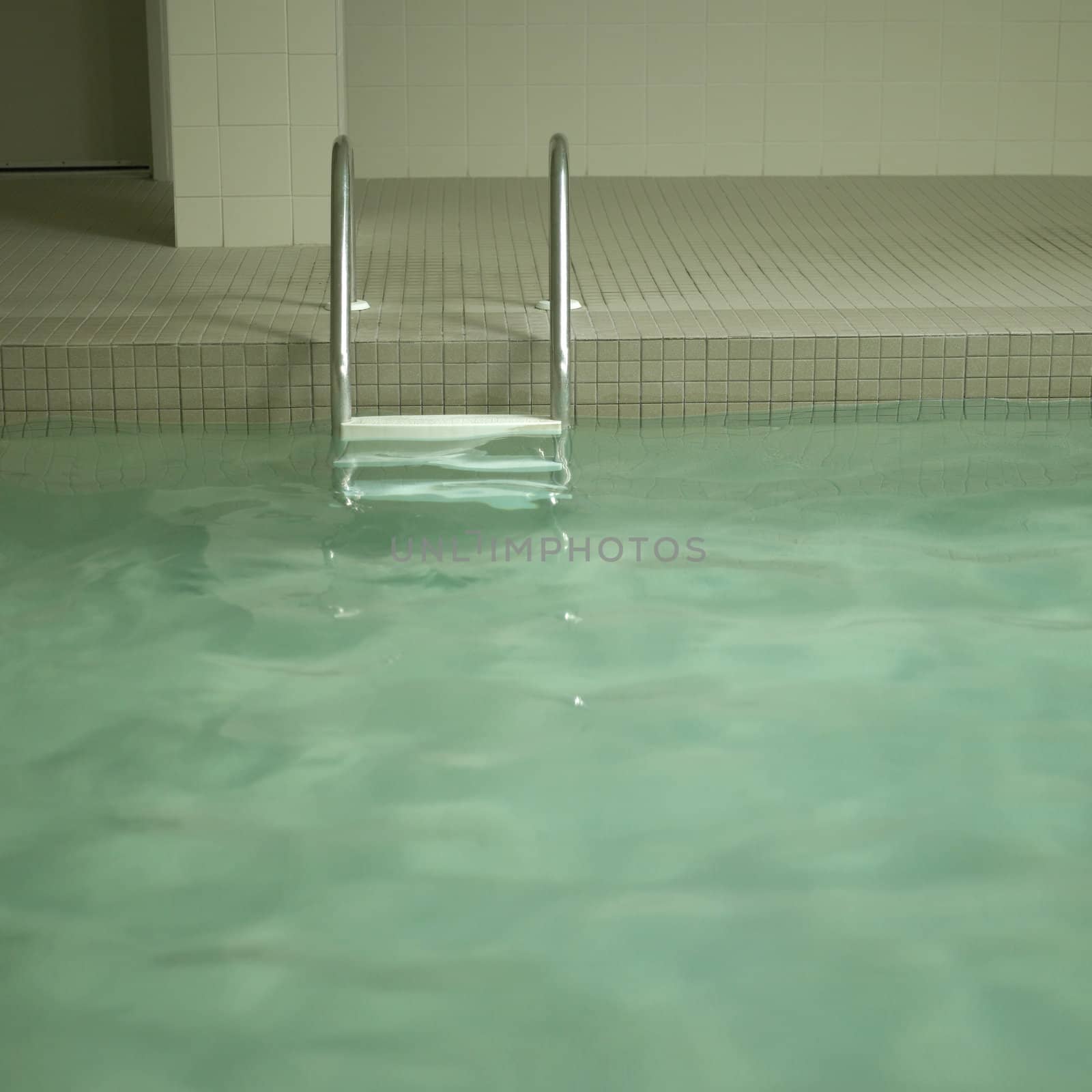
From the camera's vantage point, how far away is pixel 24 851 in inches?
79.8

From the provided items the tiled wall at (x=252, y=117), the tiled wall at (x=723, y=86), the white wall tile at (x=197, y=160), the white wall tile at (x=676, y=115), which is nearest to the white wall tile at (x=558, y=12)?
the tiled wall at (x=723, y=86)

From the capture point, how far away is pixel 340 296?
360 cm

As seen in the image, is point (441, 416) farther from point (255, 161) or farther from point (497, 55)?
point (497, 55)

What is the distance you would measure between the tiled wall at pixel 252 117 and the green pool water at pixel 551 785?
5.53 ft

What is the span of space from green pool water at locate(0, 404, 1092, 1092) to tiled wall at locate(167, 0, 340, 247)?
5.53 feet

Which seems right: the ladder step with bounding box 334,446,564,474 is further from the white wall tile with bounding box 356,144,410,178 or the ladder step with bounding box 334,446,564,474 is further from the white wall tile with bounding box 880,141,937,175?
the white wall tile with bounding box 880,141,937,175

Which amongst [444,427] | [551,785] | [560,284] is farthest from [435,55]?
[551,785]

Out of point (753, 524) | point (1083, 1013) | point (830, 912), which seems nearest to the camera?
point (1083, 1013)

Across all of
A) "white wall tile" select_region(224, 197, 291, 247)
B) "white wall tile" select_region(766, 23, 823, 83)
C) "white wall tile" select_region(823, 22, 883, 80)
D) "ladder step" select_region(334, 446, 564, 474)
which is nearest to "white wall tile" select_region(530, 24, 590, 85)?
"white wall tile" select_region(766, 23, 823, 83)

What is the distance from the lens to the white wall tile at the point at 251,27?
16.0 ft

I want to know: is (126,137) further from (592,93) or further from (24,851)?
(24,851)

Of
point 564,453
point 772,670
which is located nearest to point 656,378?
point 564,453

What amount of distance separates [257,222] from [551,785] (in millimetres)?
3343

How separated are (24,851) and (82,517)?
1.43 meters
